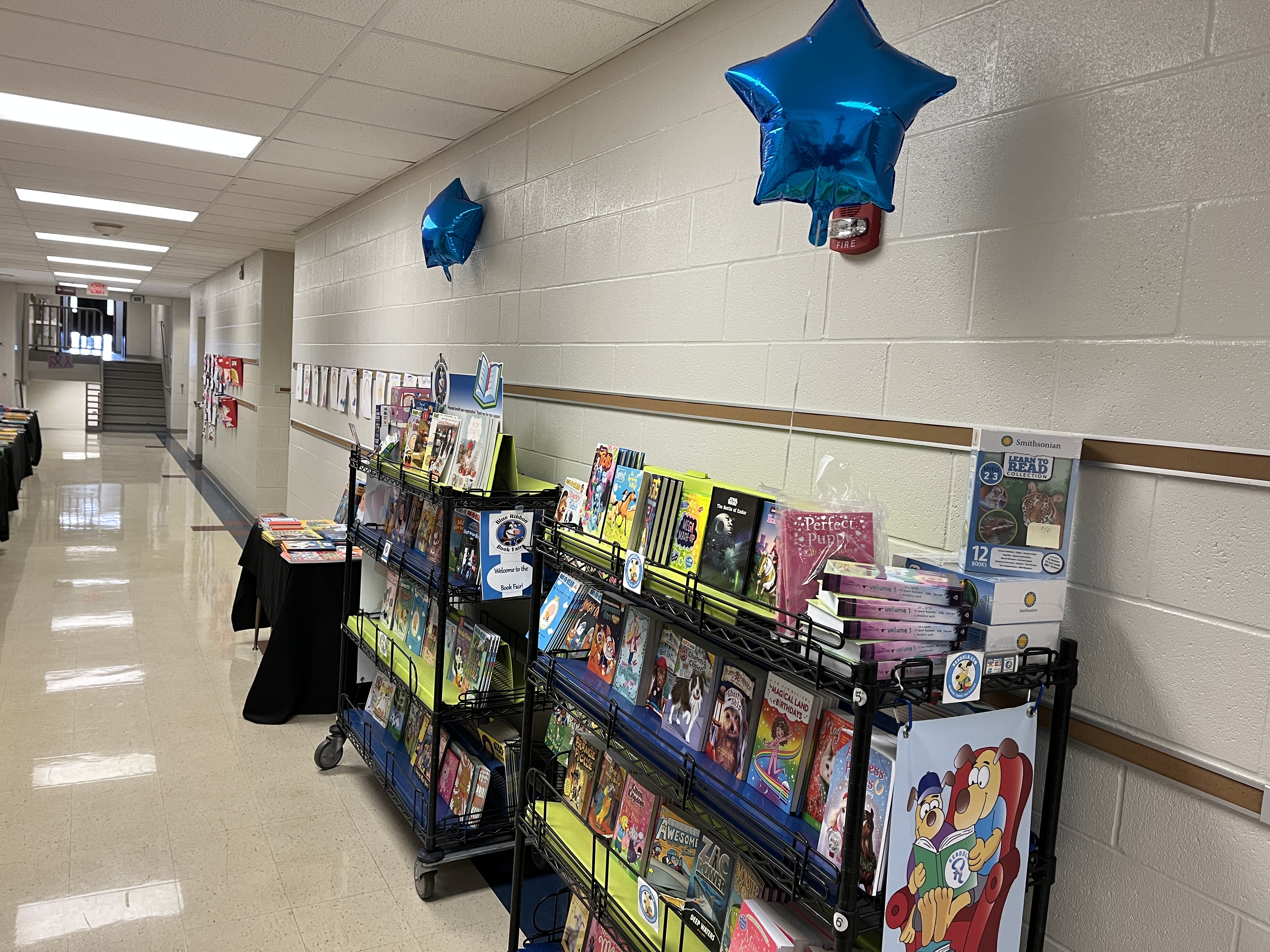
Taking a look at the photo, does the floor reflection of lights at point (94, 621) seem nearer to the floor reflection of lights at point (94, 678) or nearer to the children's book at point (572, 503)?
the floor reflection of lights at point (94, 678)

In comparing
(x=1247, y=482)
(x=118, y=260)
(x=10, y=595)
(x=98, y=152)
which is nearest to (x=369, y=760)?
(x=1247, y=482)

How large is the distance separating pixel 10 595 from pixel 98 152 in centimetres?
322

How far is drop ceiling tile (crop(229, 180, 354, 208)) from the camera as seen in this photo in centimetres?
557

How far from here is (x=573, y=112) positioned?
331cm

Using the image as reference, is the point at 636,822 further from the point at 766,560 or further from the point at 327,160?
the point at 327,160

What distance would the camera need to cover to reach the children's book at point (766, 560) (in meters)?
1.70

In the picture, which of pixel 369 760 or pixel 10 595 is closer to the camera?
pixel 369 760

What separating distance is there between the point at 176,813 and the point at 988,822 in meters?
3.13

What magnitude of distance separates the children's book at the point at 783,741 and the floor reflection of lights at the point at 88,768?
3.10m

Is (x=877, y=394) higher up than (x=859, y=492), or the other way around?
(x=877, y=394)

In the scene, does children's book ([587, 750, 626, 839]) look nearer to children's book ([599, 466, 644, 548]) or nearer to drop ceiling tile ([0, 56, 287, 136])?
children's book ([599, 466, 644, 548])

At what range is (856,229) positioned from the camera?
2045 mm

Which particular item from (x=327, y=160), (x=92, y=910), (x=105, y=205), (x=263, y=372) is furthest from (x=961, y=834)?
(x=263, y=372)

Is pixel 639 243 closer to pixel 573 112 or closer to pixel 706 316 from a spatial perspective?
pixel 706 316
